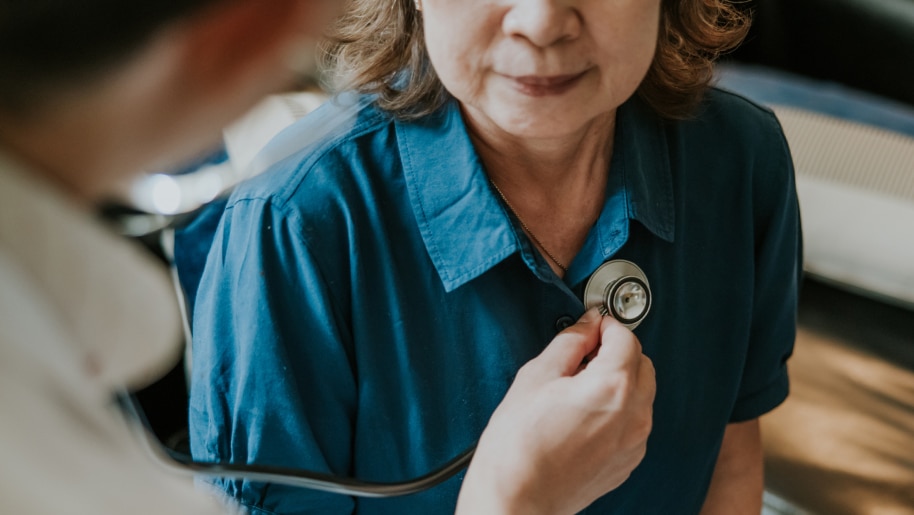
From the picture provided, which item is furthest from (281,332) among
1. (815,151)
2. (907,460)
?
(815,151)

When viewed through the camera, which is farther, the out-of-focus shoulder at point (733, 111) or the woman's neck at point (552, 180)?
the out-of-focus shoulder at point (733, 111)

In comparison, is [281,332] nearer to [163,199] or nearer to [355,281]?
[355,281]

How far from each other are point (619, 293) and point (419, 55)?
297 millimetres

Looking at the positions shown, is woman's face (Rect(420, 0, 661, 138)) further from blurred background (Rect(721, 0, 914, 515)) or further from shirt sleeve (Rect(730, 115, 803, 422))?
blurred background (Rect(721, 0, 914, 515))

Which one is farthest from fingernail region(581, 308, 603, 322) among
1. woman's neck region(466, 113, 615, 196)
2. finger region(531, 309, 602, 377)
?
woman's neck region(466, 113, 615, 196)

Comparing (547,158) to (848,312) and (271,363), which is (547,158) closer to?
(271,363)

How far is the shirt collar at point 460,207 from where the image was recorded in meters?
0.84

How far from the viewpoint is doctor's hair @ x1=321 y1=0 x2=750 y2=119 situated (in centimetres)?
89

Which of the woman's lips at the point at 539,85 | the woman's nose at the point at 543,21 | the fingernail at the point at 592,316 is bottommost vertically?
the fingernail at the point at 592,316

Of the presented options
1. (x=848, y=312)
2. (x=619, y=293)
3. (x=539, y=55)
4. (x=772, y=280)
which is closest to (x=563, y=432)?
A: (x=619, y=293)

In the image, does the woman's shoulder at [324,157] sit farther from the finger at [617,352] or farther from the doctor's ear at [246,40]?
the doctor's ear at [246,40]

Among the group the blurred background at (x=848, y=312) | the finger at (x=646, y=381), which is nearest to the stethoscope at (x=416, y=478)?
the finger at (x=646, y=381)

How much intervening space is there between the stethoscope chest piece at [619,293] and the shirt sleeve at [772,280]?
0.21 m

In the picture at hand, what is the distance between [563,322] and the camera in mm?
877
